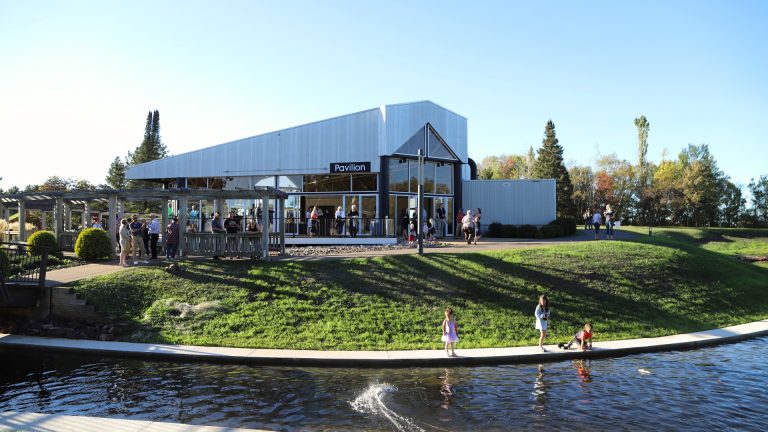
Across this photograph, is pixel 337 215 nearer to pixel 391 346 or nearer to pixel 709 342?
pixel 391 346

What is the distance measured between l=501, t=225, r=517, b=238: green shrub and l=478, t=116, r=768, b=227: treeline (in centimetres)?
3257

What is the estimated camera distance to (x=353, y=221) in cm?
2761

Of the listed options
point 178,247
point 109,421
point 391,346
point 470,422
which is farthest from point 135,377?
point 178,247

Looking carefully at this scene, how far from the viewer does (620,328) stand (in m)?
15.2

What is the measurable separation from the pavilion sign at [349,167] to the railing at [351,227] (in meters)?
3.09

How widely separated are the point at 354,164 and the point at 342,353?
18333mm

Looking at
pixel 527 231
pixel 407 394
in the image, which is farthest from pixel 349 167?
pixel 407 394

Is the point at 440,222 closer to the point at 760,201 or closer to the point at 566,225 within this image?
the point at 566,225

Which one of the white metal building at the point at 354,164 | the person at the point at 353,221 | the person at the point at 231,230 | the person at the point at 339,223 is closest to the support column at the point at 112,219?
the person at the point at 231,230

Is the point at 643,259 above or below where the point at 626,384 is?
above

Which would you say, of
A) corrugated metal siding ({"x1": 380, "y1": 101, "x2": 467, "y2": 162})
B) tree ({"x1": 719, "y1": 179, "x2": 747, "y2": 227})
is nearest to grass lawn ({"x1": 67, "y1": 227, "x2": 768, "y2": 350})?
corrugated metal siding ({"x1": 380, "y1": 101, "x2": 467, "y2": 162})

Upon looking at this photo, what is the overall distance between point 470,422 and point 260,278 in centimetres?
1023

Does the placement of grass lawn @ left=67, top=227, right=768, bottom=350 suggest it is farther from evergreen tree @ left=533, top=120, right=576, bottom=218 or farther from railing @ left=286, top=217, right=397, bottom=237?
evergreen tree @ left=533, top=120, right=576, bottom=218

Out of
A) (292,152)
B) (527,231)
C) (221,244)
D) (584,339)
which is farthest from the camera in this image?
(527,231)
